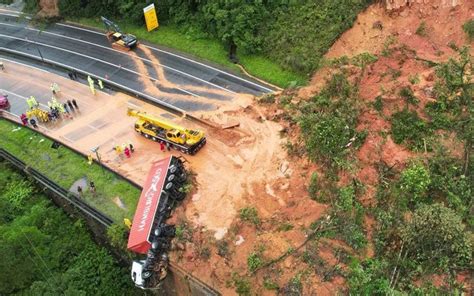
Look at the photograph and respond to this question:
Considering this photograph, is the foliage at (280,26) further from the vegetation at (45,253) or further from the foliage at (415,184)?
the vegetation at (45,253)

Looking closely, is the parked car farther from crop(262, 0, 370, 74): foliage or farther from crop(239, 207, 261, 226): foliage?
crop(239, 207, 261, 226): foliage

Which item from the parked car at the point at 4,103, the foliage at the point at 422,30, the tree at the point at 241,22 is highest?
the tree at the point at 241,22

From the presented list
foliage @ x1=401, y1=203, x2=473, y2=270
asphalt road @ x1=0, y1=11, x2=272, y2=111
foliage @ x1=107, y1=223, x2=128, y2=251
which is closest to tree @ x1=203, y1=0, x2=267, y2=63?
asphalt road @ x1=0, y1=11, x2=272, y2=111

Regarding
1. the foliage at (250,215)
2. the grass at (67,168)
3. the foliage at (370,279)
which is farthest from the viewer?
the grass at (67,168)

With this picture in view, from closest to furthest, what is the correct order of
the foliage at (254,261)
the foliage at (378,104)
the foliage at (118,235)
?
the foliage at (254,261), the foliage at (118,235), the foliage at (378,104)

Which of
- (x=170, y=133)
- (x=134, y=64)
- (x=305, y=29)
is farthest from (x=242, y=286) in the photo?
(x=134, y=64)

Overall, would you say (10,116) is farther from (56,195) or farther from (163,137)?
(163,137)

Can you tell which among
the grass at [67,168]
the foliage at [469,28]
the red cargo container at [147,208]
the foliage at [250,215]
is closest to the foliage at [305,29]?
the foliage at [469,28]
